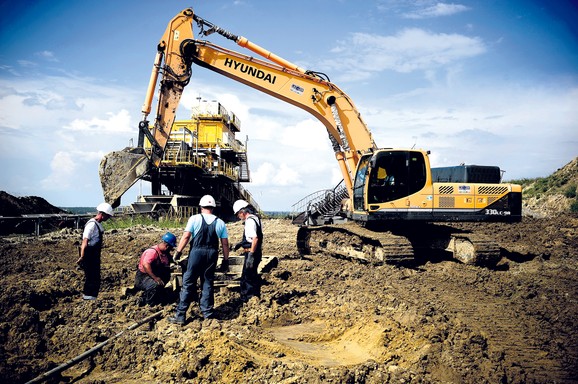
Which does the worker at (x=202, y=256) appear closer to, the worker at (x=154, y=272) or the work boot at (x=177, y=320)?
the work boot at (x=177, y=320)

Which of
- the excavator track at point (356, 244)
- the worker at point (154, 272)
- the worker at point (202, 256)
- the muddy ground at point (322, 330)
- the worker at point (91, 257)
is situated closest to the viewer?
the muddy ground at point (322, 330)

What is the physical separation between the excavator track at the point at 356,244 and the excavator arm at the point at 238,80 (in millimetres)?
1437

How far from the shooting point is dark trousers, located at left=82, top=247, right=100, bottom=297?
6840 millimetres

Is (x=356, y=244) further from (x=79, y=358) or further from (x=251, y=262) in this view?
(x=79, y=358)

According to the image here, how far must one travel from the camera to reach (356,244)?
10.6 meters

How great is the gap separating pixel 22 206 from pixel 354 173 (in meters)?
18.7

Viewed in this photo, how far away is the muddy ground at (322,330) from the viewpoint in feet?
14.1

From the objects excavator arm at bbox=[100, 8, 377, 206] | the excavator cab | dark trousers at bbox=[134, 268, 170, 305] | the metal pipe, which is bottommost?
the metal pipe

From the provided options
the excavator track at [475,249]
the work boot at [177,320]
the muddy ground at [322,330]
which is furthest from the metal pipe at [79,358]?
the excavator track at [475,249]

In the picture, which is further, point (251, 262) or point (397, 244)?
point (397, 244)

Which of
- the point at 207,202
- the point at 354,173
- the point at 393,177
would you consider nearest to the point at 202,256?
the point at 207,202

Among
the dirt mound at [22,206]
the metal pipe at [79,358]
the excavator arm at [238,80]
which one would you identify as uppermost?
the excavator arm at [238,80]

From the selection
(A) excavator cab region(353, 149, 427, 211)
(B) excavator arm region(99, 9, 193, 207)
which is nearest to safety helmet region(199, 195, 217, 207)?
(A) excavator cab region(353, 149, 427, 211)

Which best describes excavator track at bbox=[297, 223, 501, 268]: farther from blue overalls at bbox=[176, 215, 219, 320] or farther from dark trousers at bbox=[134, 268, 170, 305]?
dark trousers at bbox=[134, 268, 170, 305]
